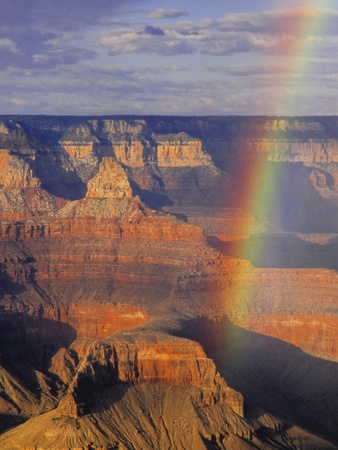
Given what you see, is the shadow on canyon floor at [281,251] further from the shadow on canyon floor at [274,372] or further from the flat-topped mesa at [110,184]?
the shadow on canyon floor at [274,372]

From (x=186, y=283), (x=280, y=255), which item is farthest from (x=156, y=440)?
(x=280, y=255)

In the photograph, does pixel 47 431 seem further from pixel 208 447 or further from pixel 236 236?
pixel 236 236

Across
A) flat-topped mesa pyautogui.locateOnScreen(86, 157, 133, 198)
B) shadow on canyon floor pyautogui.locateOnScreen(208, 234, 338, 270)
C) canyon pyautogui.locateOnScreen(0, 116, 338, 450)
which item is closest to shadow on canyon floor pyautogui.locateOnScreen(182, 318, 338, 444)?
canyon pyautogui.locateOnScreen(0, 116, 338, 450)

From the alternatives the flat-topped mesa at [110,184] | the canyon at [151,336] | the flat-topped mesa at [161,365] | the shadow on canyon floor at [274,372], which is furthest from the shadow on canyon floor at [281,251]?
the flat-topped mesa at [161,365]

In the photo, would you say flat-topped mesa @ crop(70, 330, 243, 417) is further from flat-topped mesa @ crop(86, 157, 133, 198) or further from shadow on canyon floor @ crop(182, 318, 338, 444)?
flat-topped mesa @ crop(86, 157, 133, 198)

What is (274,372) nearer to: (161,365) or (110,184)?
(161,365)

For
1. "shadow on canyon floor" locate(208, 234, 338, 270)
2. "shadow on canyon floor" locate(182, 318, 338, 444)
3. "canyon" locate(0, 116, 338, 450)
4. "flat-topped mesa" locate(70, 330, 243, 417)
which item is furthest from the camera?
"shadow on canyon floor" locate(208, 234, 338, 270)

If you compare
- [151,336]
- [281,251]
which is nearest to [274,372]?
[151,336]
